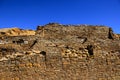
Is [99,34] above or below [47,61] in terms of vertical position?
above

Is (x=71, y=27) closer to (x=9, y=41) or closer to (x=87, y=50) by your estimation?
(x=9, y=41)

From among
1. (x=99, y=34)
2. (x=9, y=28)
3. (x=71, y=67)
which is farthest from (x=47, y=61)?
(x=9, y=28)

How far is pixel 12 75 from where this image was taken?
11820mm

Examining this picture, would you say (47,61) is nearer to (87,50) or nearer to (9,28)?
(87,50)

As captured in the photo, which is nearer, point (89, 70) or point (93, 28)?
point (89, 70)

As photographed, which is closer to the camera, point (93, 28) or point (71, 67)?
point (71, 67)

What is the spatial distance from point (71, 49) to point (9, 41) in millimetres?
5888

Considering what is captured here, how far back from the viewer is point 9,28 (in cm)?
2484

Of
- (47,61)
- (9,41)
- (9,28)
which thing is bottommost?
(47,61)

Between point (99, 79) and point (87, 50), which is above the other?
point (87, 50)

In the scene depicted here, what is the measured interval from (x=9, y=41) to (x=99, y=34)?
18.4ft

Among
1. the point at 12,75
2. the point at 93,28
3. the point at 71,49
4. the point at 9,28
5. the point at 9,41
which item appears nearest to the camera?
the point at 12,75

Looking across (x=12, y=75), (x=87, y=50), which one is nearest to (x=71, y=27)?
(x=87, y=50)

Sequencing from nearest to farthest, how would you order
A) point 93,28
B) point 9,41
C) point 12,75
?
1. point 12,75
2. point 9,41
3. point 93,28
